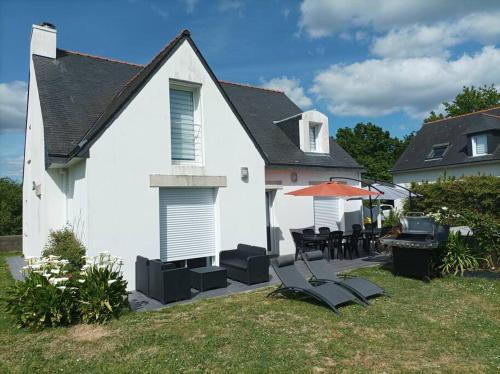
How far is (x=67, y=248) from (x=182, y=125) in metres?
4.72

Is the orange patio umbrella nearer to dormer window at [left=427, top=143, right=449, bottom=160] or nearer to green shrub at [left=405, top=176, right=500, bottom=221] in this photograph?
green shrub at [left=405, top=176, right=500, bottom=221]

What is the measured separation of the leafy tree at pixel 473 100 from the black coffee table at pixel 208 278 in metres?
46.9

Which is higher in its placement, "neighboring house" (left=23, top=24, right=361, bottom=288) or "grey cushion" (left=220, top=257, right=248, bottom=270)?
"neighboring house" (left=23, top=24, right=361, bottom=288)

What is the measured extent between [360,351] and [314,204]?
36.2ft

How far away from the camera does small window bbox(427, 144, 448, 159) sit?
33.0 m

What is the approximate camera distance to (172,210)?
36.7 feet

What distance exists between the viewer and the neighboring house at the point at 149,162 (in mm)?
10102

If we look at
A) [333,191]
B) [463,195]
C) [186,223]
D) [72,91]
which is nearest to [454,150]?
[463,195]

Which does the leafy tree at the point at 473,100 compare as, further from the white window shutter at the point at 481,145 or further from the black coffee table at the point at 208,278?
the black coffee table at the point at 208,278

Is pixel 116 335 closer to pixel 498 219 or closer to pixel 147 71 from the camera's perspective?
Answer: pixel 147 71

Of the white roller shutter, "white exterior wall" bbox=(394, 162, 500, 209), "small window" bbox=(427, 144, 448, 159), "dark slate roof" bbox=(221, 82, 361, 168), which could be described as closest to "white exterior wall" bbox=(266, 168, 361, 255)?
"dark slate roof" bbox=(221, 82, 361, 168)

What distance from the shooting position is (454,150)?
105ft

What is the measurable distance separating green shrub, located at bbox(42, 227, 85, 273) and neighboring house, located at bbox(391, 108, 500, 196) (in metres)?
26.0

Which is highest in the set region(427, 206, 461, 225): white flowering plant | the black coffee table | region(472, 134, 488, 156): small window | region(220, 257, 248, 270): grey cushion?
region(472, 134, 488, 156): small window
